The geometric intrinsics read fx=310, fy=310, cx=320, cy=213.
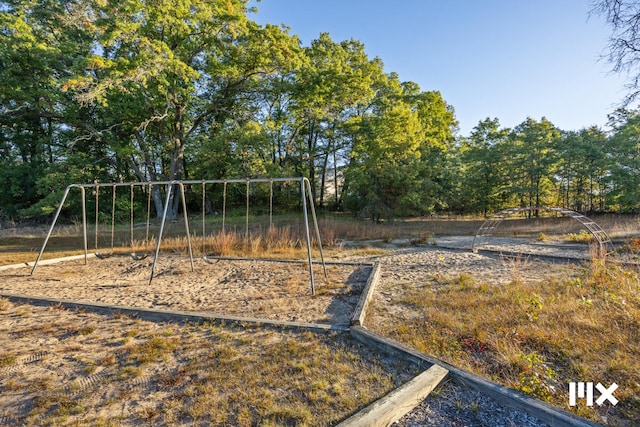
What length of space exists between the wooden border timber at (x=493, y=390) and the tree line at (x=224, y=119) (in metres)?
12.8

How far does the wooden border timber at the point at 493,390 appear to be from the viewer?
198 cm

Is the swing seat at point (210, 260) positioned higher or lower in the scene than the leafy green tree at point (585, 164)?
lower

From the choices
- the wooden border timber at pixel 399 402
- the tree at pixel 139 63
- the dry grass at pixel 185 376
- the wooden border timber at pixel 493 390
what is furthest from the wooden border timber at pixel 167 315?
the tree at pixel 139 63

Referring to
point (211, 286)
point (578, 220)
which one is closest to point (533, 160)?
point (578, 220)

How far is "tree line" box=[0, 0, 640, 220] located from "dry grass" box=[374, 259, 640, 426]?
35.8ft

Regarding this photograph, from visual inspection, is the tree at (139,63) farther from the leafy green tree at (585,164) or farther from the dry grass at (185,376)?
the leafy green tree at (585,164)

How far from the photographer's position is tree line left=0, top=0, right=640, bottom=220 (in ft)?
47.4

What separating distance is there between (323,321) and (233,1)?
711 inches

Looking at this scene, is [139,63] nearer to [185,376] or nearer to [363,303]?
[363,303]

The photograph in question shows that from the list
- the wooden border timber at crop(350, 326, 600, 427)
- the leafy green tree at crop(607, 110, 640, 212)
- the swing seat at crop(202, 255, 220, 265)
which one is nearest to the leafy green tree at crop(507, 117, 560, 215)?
the leafy green tree at crop(607, 110, 640, 212)

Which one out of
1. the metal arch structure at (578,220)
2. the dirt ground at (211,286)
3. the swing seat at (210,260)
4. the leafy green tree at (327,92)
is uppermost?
the leafy green tree at (327,92)

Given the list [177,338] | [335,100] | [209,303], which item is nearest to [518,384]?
[177,338]

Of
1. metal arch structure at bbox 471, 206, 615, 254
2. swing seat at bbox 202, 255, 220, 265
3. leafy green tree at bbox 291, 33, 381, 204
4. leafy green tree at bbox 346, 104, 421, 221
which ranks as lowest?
swing seat at bbox 202, 255, 220, 265

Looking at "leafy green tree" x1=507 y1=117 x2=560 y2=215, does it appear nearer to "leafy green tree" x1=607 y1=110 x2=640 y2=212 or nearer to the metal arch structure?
"leafy green tree" x1=607 y1=110 x2=640 y2=212
